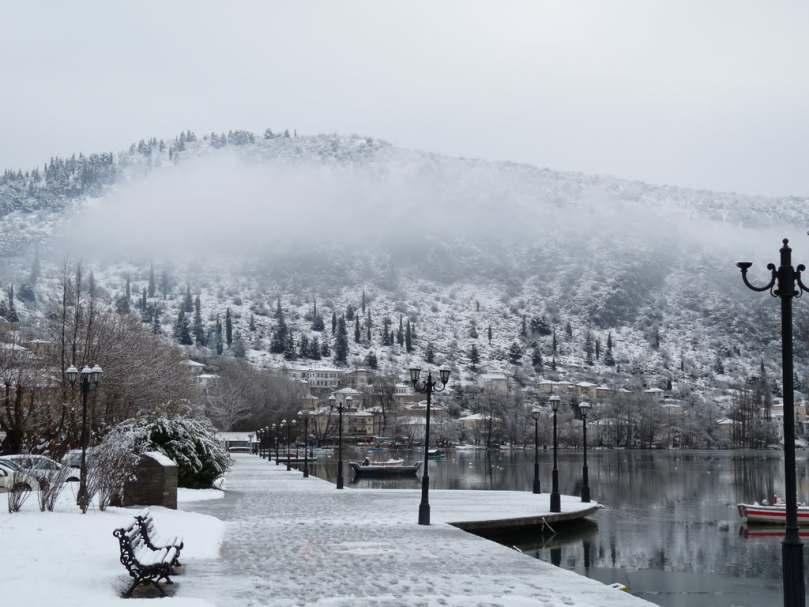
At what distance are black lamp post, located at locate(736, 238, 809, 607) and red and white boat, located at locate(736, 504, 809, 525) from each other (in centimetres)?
2497

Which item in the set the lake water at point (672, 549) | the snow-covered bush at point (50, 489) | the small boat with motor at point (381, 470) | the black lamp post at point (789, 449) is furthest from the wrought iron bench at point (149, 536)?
the small boat with motor at point (381, 470)

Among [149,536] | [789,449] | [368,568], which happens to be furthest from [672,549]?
[149,536]

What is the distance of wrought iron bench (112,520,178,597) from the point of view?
11.9 metres

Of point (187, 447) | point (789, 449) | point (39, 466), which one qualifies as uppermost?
point (789, 449)

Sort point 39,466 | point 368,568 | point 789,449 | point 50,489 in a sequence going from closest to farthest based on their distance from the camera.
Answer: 1. point 789,449
2. point 368,568
3. point 50,489
4. point 39,466

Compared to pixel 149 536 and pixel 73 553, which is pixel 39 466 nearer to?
pixel 73 553

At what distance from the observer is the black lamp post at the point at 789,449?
10.4 metres

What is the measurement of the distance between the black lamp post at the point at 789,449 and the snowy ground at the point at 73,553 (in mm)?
7010

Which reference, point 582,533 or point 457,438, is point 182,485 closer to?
point 582,533

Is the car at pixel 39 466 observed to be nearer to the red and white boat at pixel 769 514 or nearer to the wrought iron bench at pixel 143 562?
the wrought iron bench at pixel 143 562

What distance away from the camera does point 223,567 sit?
48.3 ft

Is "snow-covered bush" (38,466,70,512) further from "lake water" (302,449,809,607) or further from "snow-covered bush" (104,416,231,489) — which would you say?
"lake water" (302,449,809,607)

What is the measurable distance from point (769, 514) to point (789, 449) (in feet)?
85.4

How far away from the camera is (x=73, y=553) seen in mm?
14156
